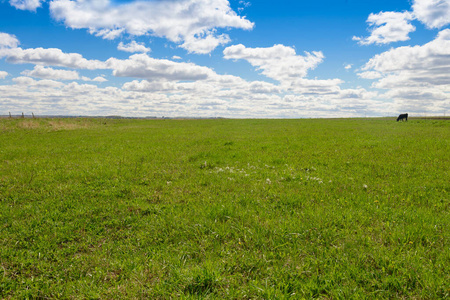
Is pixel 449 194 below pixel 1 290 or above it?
above

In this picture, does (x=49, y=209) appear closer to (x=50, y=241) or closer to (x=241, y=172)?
(x=50, y=241)

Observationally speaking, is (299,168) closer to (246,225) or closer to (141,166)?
(246,225)

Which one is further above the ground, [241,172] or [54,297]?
[241,172]

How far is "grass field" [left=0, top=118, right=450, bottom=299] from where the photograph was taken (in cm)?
412

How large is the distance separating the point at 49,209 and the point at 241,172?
7.18 meters

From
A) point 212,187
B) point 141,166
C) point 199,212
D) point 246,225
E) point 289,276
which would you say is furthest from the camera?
point 141,166

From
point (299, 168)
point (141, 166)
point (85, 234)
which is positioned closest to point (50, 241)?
point (85, 234)

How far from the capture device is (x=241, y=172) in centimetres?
1105

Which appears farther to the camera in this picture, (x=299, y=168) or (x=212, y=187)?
(x=299, y=168)

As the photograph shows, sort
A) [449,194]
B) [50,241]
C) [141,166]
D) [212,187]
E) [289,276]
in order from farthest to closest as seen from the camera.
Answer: [141,166] → [212,187] → [449,194] → [50,241] → [289,276]

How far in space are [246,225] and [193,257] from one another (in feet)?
5.57

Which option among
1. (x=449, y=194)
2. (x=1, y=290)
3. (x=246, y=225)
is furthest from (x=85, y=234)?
(x=449, y=194)

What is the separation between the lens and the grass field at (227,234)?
4.12m

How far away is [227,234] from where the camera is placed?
19.0ft
